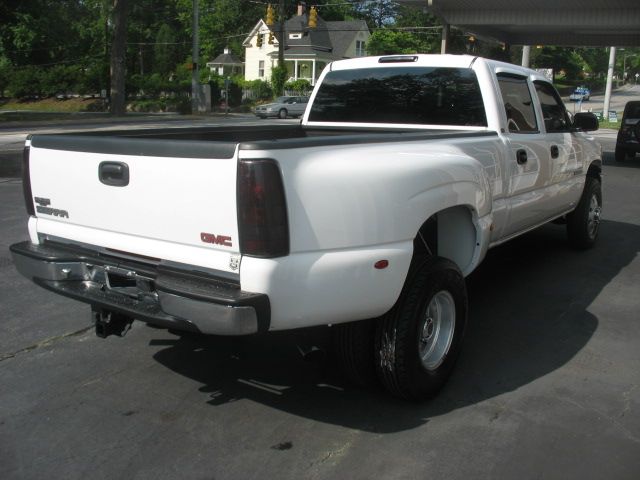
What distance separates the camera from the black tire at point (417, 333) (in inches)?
133

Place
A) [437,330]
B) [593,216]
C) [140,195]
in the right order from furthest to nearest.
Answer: [593,216], [437,330], [140,195]

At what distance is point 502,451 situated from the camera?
3.21 metres

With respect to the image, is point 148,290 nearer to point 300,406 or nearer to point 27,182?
point 300,406

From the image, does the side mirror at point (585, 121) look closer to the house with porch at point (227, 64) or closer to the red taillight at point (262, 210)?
the red taillight at point (262, 210)

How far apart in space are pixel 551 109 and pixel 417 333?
3.51 meters

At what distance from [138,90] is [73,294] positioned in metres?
56.4

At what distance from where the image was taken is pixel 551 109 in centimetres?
607

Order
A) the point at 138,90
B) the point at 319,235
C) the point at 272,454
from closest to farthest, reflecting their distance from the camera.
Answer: the point at 319,235, the point at 272,454, the point at 138,90

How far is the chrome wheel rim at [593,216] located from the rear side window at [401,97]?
9.01 ft

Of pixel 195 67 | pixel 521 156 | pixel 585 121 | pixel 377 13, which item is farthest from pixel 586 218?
pixel 377 13

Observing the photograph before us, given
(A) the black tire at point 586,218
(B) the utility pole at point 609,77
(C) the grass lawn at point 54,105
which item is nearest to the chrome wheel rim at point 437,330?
(A) the black tire at point 586,218

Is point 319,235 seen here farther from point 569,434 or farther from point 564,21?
point 564,21

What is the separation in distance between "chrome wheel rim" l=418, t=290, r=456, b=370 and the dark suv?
16.2m

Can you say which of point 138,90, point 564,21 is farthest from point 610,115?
point 138,90
